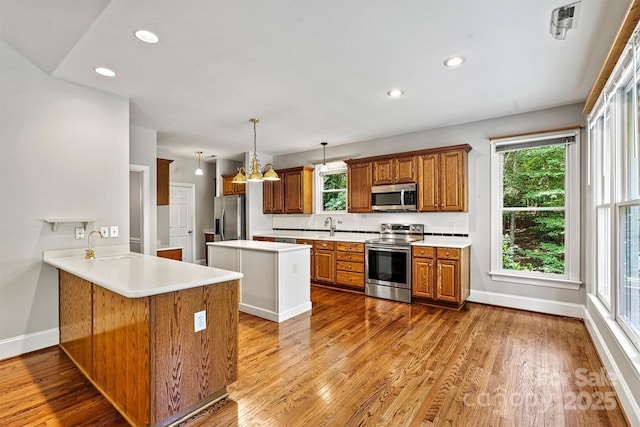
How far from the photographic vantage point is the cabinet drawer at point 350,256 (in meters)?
5.07

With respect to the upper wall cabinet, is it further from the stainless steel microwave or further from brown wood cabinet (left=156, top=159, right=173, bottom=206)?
brown wood cabinet (left=156, top=159, right=173, bottom=206)

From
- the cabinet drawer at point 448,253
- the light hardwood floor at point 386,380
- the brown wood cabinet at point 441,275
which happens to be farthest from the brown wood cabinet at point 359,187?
the light hardwood floor at point 386,380

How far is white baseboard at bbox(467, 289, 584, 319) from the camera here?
12.5 ft

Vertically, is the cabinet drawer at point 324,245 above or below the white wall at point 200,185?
below

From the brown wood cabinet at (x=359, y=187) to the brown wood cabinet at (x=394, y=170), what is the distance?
6.4 inches

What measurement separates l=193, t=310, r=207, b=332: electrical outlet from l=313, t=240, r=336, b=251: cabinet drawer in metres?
3.48

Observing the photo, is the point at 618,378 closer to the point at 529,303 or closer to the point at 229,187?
the point at 529,303

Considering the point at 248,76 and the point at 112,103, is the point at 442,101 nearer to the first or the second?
the point at 248,76

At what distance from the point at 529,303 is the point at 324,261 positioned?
3016 millimetres

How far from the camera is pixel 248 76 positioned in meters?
3.03

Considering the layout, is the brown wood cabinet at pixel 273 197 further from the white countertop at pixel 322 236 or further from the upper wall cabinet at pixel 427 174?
the upper wall cabinet at pixel 427 174

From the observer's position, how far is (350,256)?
5.17 m

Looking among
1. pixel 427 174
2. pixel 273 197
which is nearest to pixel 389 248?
pixel 427 174

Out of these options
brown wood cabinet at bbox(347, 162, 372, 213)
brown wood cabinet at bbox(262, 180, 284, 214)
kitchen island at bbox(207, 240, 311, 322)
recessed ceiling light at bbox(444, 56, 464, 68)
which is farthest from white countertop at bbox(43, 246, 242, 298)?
brown wood cabinet at bbox(262, 180, 284, 214)
